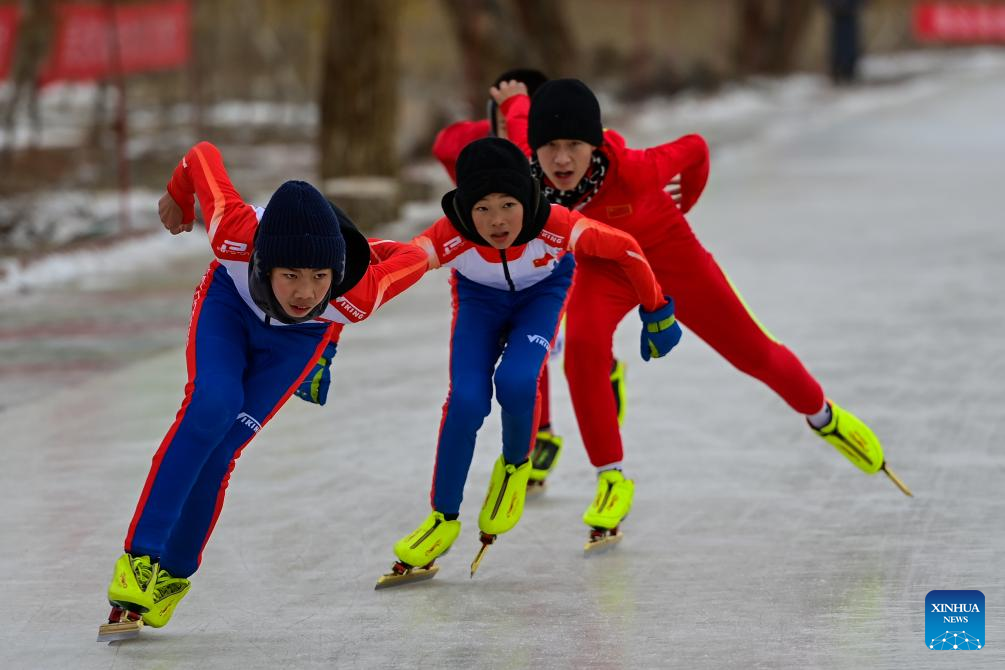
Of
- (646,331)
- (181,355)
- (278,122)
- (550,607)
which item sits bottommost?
(278,122)

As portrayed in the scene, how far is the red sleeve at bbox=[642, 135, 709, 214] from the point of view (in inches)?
255

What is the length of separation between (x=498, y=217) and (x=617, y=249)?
0.46m

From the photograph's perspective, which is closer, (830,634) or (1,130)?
(830,634)

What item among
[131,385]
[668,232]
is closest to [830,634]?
[668,232]

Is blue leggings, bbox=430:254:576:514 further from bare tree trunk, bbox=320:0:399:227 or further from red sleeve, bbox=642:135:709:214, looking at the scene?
bare tree trunk, bbox=320:0:399:227

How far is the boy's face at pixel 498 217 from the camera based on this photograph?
18.0 ft

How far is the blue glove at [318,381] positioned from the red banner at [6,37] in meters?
9.25

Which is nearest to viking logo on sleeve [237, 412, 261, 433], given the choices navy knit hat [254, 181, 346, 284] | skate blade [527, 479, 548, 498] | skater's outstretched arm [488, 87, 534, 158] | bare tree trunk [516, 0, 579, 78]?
navy knit hat [254, 181, 346, 284]

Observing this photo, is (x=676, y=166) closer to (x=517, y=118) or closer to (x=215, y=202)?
(x=517, y=118)

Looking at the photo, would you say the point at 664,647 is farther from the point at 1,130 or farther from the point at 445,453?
the point at 1,130

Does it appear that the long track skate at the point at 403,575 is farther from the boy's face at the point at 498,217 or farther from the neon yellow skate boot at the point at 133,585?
the boy's face at the point at 498,217

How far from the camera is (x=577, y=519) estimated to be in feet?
21.1

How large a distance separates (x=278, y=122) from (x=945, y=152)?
9359 millimetres

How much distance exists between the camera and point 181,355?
9609mm
